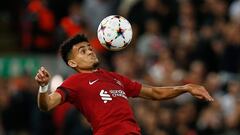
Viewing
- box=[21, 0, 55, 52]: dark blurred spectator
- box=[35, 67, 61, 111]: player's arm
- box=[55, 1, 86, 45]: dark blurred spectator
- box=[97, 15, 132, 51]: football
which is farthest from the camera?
box=[21, 0, 55, 52]: dark blurred spectator

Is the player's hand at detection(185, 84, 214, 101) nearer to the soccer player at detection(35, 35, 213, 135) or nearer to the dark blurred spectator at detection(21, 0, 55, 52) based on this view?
A: the soccer player at detection(35, 35, 213, 135)

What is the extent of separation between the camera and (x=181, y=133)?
15.8m

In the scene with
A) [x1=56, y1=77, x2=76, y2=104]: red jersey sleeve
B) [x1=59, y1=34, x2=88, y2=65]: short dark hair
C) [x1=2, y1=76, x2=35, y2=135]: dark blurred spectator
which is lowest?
[x1=2, y1=76, x2=35, y2=135]: dark blurred spectator

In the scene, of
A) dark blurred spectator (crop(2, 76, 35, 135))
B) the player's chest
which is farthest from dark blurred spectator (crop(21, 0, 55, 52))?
the player's chest

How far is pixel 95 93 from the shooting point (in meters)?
10.8

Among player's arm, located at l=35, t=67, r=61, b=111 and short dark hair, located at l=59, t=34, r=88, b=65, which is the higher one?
short dark hair, located at l=59, t=34, r=88, b=65

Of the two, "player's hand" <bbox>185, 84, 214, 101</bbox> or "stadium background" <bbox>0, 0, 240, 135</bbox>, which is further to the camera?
"stadium background" <bbox>0, 0, 240, 135</bbox>

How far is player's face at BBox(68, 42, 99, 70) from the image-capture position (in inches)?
435

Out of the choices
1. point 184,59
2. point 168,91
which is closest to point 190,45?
point 184,59

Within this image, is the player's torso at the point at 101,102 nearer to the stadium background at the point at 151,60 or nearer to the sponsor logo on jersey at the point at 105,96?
the sponsor logo on jersey at the point at 105,96

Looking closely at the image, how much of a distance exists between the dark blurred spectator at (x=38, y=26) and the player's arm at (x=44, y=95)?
992cm

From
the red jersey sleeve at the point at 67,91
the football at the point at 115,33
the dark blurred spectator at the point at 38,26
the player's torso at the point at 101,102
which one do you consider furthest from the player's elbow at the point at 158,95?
the dark blurred spectator at the point at 38,26

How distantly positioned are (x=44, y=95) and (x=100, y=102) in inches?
31.2

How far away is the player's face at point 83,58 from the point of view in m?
11.0
